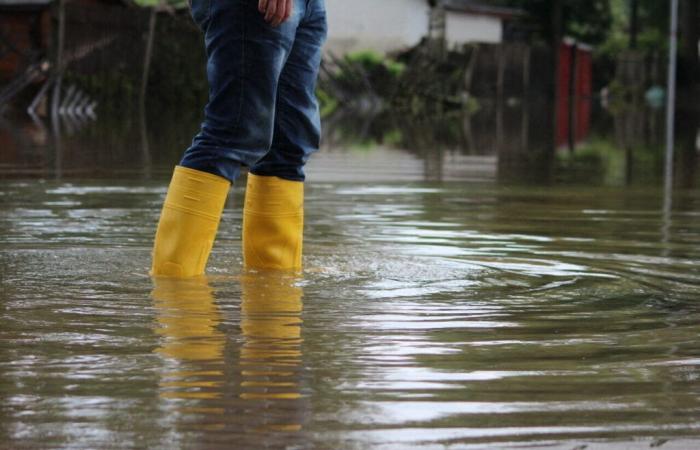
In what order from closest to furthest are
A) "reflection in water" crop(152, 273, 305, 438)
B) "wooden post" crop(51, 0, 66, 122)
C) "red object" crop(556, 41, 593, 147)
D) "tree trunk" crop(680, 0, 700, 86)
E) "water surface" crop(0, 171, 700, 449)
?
1. "water surface" crop(0, 171, 700, 449)
2. "reflection in water" crop(152, 273, 305, 438)
3. "wooden post" crop(51, 0, 66, 122)
4. "tree trunk" crop(680, 0, 700, 86)
5. "red object" crop(556, 41, 593, 147)

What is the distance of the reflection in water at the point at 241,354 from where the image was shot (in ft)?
Answer: 8.56

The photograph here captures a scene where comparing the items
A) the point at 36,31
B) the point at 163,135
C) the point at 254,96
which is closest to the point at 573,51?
the point at 36,31

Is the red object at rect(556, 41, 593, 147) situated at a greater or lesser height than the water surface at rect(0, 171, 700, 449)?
greater

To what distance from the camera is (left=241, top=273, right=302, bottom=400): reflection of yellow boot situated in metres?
2.80

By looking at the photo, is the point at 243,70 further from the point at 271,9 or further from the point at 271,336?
the point at 271,336

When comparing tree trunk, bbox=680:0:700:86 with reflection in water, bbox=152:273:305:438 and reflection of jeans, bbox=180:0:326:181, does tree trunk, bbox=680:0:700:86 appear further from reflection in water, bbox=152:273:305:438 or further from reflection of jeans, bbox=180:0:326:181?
reflection in water, bbox=152:273:305:438

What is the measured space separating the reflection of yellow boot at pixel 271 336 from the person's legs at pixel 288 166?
21cm

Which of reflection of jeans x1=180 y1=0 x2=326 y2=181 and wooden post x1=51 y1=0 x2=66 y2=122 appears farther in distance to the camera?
wooden post x1=51 y1=0 x2=66 y2=122

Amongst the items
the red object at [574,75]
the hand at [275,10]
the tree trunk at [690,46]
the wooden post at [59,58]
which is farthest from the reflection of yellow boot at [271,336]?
the tree trunk at [690,46]

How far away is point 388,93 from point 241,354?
94.3 ft

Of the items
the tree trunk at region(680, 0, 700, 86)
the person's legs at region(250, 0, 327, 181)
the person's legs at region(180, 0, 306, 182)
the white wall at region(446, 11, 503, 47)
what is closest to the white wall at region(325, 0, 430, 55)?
the white wall at region(446, 11, 503, 47)

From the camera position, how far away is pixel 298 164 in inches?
188

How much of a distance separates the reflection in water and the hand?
73 cm

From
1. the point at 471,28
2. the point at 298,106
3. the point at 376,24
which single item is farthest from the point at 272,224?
the point at 471,28
